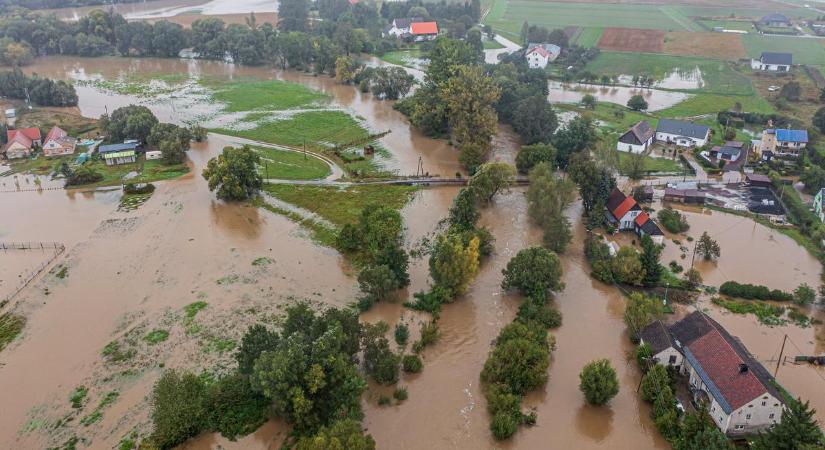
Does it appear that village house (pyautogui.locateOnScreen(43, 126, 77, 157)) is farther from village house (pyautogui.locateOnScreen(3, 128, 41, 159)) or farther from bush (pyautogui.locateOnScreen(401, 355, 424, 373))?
bush (pyautogui.locateOnScreen(401, 355, 424, 373))

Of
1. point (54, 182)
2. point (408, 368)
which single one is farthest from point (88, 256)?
point (408, 368)

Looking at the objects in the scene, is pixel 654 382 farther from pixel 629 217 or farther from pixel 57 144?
pixel 57 144

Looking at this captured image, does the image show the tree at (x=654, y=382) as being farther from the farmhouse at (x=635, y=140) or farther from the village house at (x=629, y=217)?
the farmhouse at (x=635, y=140)

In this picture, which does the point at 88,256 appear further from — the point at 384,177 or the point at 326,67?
the point at 326,67

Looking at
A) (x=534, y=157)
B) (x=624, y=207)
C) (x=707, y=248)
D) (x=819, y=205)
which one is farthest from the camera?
(x=534, y=157)

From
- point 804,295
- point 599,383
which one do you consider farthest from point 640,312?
point 804,295

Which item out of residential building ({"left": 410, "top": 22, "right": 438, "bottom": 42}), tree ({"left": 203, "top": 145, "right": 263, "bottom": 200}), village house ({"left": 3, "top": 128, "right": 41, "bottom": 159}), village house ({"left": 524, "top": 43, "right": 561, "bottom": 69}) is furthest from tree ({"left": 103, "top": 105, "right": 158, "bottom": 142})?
residential building ({"left": 410, "top": 22, "right": 438, "bottom": 42})
